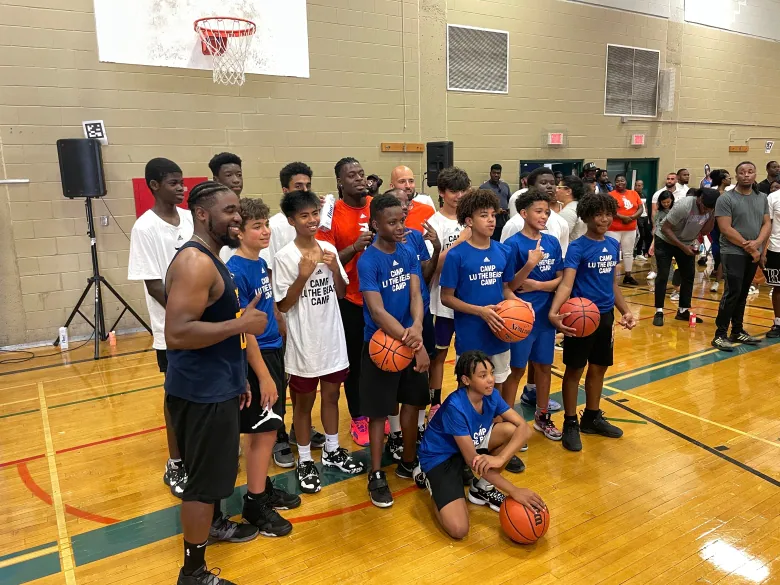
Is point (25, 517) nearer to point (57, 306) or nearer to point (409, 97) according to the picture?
point (57, 306)

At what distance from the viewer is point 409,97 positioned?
883cm

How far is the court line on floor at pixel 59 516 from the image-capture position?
2660mm

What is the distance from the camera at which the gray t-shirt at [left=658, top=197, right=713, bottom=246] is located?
21.2 ft

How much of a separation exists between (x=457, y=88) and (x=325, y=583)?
27.7 feet

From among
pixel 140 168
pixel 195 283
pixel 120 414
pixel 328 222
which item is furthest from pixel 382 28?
pixel 195 283

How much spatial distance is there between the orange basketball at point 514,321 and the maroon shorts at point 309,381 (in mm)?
995

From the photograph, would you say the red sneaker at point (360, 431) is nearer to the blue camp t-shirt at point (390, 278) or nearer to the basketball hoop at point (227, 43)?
the blue camp t-shirt at point (390, 278)

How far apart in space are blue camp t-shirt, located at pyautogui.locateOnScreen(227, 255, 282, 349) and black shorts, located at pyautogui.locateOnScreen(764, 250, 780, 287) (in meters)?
5.65

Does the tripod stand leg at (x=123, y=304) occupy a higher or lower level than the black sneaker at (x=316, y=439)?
higher

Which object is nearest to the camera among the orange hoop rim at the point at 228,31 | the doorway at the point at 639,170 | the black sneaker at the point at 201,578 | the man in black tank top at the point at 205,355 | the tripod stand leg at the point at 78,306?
the man in black tank top at the point at 205,355

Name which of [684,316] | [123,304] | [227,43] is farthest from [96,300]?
[684,316]

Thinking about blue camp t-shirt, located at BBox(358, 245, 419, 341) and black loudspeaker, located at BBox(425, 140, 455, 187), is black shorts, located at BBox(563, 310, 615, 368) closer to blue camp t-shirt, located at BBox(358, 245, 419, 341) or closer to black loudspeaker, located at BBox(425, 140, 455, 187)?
blue camp t-shirt, located at BBox(358, 245, 419, 341)

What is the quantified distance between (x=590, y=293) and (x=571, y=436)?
99 centimetres

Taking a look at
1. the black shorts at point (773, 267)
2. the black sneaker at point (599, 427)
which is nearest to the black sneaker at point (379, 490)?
the black sneaker at point (599, 427)
